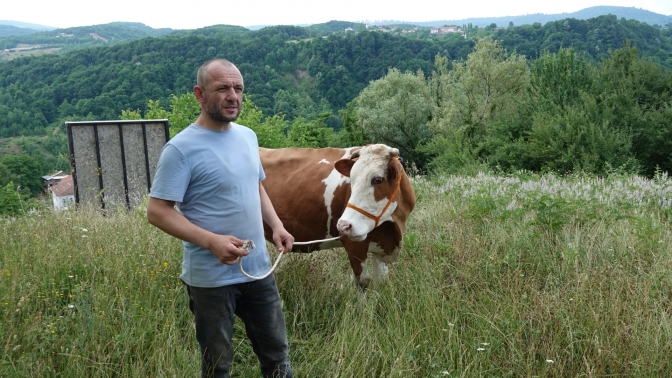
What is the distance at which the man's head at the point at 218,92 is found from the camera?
280cm

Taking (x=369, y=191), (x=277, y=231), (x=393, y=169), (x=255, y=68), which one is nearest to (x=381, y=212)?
(x=369, y=191)

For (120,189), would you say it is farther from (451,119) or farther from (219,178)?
(451,119)

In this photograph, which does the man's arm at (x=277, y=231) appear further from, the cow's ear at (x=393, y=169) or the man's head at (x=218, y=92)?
the cow's ear at (x=393, y=169)

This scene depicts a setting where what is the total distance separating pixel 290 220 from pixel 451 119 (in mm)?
41078

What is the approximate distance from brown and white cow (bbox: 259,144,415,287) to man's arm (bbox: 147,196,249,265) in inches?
59.4

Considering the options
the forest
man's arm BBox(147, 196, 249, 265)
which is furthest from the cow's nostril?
the forest

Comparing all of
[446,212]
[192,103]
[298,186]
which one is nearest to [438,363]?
[298,186]

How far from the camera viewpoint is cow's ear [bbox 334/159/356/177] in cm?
463

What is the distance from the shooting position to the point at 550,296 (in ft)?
13.7

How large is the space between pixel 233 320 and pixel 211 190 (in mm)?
804

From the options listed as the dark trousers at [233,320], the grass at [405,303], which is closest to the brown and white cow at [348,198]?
the grass at [405,303]

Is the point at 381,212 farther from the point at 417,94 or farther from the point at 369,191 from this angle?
the point at 417,94

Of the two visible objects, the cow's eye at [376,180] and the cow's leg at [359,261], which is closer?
the cow's eye at [376,180]

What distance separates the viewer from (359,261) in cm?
476
